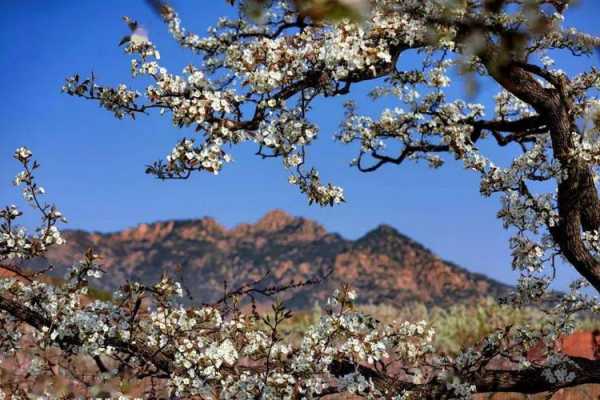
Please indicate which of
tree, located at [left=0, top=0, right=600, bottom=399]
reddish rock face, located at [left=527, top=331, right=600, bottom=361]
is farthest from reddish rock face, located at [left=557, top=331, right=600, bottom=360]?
tree, located at [left=0, top=0, right=600, bottom=399]

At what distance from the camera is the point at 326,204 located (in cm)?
812

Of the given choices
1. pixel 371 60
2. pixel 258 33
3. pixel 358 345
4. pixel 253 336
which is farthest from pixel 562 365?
pixel 258 33

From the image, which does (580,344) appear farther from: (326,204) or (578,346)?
(326,204)

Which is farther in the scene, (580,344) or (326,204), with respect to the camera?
(580,344)

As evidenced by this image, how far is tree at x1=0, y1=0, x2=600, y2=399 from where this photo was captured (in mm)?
6863

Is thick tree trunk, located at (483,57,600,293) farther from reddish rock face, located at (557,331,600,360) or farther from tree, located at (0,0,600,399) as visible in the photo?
reddish rock face, located at (557,331,600,360)

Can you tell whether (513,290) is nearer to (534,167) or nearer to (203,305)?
(534,167)

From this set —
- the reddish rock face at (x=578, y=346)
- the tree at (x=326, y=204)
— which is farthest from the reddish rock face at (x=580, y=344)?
the tree at (x=326, y=204)

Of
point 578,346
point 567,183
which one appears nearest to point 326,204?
point 567,183

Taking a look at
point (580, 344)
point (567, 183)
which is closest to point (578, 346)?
point (580, 344)

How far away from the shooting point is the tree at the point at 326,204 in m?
6.86

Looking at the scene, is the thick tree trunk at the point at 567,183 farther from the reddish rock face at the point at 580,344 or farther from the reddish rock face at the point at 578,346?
the reddish rock face at the point at 580,344

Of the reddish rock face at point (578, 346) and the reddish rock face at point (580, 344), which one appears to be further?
the reddish rock face at point (580, 344)

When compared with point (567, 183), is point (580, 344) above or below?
below
